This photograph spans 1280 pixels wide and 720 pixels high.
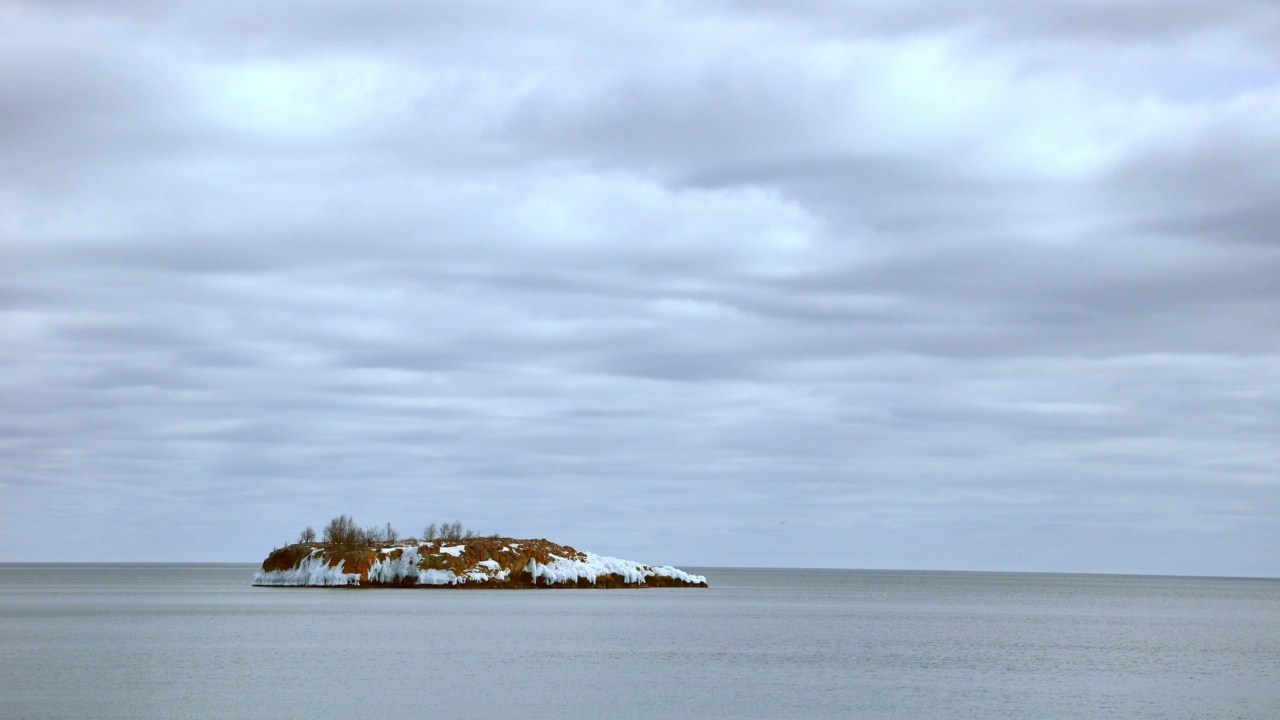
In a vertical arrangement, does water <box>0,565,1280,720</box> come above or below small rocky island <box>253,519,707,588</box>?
below

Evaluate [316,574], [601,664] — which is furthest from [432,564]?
[601,664]

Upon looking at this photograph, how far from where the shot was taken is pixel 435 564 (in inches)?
5782

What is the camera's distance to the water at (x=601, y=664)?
48750 mm

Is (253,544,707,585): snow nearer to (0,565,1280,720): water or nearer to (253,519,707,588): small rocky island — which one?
(253,519,707,588): small rocky island

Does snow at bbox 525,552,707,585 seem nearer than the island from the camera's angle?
No

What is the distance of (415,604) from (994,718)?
83852mm

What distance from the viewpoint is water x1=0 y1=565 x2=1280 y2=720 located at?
4875 centimetres

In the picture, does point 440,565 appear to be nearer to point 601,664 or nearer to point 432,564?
point 432,564

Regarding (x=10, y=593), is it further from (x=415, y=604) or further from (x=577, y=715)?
(x=577, y=715)

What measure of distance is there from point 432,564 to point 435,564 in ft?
1.27

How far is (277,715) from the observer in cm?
4462

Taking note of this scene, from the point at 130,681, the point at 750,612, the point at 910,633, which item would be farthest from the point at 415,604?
the point at 130,681

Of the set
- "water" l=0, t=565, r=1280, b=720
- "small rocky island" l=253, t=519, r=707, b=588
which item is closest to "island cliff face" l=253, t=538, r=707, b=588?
"small rocky island" l=253, t=519, r=707, b=588

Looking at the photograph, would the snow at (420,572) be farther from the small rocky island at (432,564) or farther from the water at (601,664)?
the water at (601,664)
